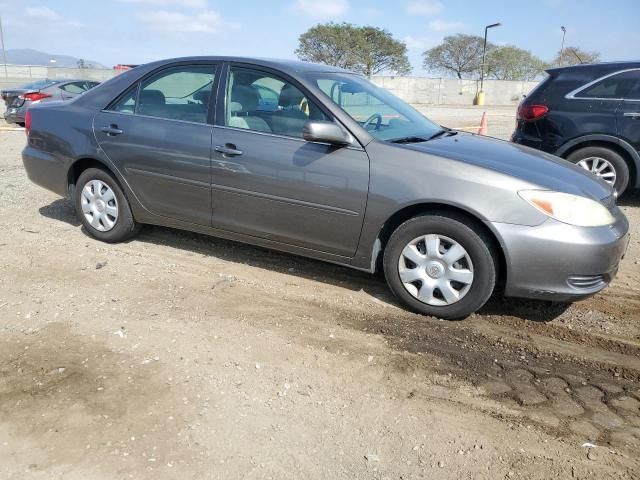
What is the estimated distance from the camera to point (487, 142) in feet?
14.3

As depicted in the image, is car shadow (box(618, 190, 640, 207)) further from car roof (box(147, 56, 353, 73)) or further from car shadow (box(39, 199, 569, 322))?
car roof (box(147, 56, 353, 73))

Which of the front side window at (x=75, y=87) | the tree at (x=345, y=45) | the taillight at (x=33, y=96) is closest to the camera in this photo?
the taillight at (x=33, y=96)

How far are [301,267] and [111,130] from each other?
2.00 meters

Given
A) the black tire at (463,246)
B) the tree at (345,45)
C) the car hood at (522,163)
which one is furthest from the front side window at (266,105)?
the tree at (345,45)

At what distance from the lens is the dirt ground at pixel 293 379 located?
2381 millimetres

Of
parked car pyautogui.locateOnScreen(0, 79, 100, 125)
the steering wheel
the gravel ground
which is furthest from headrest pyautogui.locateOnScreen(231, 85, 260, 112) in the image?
parked car pyautogui.locateOnScreen(0, 79, 100, 125)

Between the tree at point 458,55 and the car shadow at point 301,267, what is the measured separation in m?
70.3

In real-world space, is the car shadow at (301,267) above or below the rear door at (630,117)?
below

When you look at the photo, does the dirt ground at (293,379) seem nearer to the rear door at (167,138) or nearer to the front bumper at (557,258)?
the front bumper at (557,258)

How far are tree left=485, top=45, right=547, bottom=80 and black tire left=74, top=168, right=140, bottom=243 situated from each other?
69.4 metres

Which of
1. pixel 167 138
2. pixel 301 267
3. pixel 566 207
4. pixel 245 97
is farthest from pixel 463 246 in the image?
pixel 167 138

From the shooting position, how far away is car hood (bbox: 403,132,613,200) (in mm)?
3578

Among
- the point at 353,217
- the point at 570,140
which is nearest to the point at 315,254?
the point at 353,217

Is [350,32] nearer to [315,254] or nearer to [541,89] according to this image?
[541,89]
